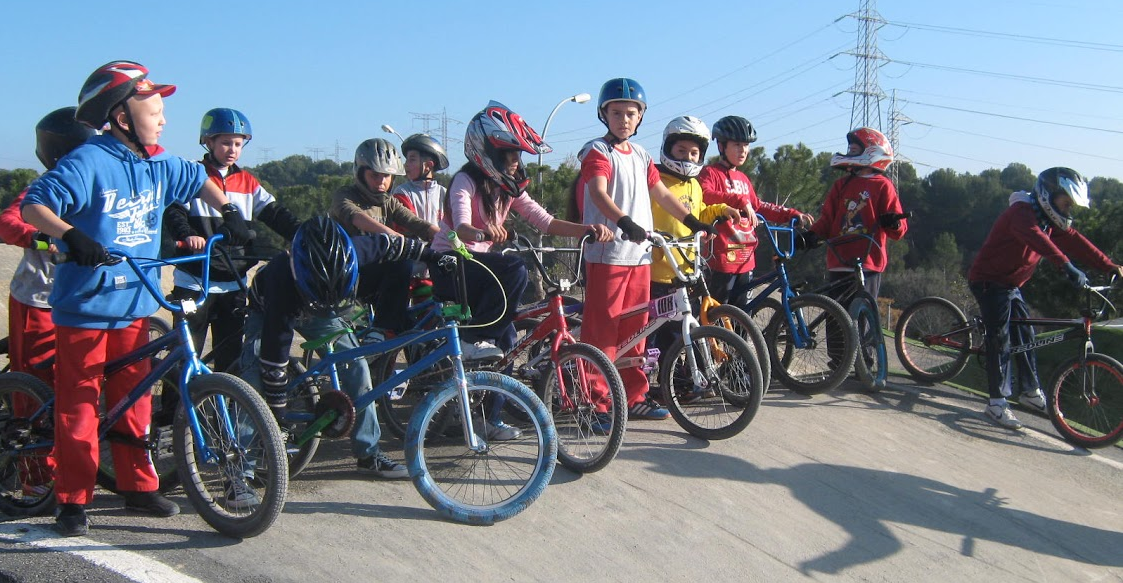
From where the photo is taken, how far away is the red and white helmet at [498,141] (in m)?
4.78

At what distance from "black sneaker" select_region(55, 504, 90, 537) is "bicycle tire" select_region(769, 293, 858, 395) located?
4.64 meters

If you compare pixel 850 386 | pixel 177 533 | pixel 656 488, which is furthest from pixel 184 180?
pixel 850 386

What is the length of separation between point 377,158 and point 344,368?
1608 mm

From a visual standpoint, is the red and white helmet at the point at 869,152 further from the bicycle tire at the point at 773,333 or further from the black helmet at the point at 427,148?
the black helmet at the point at 427,148

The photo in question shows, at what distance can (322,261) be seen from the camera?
3768 millimetres

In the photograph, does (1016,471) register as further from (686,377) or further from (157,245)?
(157,245)

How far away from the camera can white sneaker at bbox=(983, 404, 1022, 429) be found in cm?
634

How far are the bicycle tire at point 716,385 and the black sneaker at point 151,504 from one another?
2.86 metres

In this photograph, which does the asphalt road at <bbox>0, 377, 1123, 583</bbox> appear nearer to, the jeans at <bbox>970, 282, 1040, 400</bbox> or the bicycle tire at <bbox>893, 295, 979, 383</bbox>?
the jeans at <bbox>970, 282, 1040, 400</bbox>

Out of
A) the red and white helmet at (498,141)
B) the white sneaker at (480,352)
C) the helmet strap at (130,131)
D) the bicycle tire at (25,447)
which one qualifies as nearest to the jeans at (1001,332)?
the red and white helmet at (498,141)

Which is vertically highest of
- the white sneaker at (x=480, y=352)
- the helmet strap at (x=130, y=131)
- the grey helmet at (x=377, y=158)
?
the grey helmet at (x=377, y=158)

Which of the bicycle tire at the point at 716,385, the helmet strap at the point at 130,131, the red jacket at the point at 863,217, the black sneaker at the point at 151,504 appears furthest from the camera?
the red jacket at the point at 863,217

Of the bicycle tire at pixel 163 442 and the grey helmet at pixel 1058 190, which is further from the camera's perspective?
the grey helmet at pixel 1058 190

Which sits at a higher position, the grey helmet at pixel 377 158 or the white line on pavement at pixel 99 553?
the grey helmet at pixel 377 158
